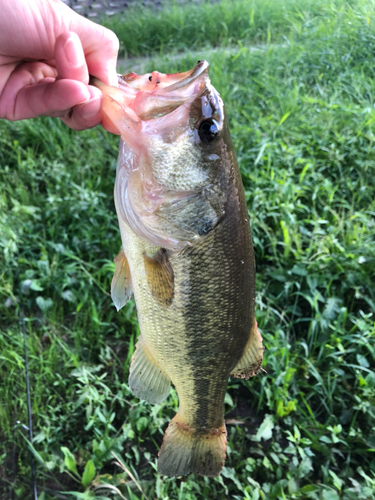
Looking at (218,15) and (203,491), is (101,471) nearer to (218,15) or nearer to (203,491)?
(203,491)

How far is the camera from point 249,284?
1.39 m

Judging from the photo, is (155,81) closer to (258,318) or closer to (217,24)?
(258,318)

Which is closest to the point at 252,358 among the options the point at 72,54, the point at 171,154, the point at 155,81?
the point at 171,154

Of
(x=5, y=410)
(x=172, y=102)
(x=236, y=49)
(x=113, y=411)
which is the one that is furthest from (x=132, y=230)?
(x=236, y=49)

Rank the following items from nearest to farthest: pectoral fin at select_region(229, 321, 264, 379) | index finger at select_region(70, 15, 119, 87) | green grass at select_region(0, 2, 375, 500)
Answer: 1. index finger at select_region(70, 15, 119, 87)
2. pectoral fin at select_region(229, 321, 264, 379)
3. green grass at select_region(0, 2, 375, 500)

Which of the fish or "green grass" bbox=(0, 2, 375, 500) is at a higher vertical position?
the fish

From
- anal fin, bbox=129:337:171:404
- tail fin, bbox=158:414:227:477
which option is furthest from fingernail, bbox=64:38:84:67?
tail fin, bbox=158:414:227:477

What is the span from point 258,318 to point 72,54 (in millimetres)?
2072

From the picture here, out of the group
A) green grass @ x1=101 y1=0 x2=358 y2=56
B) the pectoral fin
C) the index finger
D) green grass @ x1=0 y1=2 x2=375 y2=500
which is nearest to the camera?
the index finger

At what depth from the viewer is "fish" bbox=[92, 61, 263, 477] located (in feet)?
3.76

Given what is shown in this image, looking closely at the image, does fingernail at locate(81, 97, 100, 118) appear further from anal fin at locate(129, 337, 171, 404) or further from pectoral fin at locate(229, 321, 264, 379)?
pectoral fin at locate(229, 321, 264, 379)

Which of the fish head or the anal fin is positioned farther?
the anal fin

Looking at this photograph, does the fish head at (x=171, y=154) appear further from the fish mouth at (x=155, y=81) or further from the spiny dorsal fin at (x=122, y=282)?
the spiny dorsal fin at (x=122, y=282)

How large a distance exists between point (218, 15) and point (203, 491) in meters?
7.51
